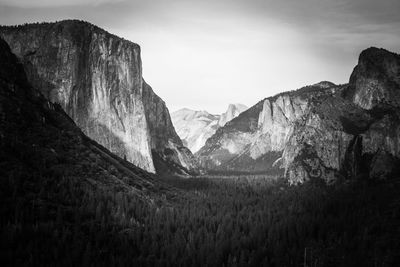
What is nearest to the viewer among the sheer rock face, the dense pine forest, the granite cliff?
the dense pine forest

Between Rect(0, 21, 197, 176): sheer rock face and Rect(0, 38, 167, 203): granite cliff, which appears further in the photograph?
Rect(0, 21, 197, 176): sheer rock face

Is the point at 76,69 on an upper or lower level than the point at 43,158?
upper

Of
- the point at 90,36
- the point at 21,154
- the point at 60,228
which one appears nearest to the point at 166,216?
the point at 60,228

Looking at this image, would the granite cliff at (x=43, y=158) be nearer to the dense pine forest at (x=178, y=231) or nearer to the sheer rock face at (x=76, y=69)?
the dense pine forest at (x=178, y=231)

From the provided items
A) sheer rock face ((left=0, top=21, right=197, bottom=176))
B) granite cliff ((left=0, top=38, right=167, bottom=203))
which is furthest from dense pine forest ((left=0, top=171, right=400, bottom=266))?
sheer rock face ((left=0, top=21, right=197, bottom=176))

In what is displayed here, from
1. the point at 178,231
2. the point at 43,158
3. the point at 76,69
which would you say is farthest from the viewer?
the point at 76,69

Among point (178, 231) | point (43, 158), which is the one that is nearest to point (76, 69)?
point (43, 158)

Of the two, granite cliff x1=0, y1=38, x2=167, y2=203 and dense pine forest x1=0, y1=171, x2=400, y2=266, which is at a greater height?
granite cliff x1=0, y1=38, x2=167, y2=203

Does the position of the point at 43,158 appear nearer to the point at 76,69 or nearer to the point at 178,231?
the point at 178,231

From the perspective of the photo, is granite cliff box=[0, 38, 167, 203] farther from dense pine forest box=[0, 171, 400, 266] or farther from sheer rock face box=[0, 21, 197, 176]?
sheer rock face box=[0, 21, 197, 176]

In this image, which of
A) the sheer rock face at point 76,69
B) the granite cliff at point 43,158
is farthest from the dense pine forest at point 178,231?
the sheer rock face at point 76,69

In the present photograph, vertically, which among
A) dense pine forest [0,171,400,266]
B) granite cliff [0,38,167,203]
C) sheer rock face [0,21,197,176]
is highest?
sheer rock face [0,21,197,176]
